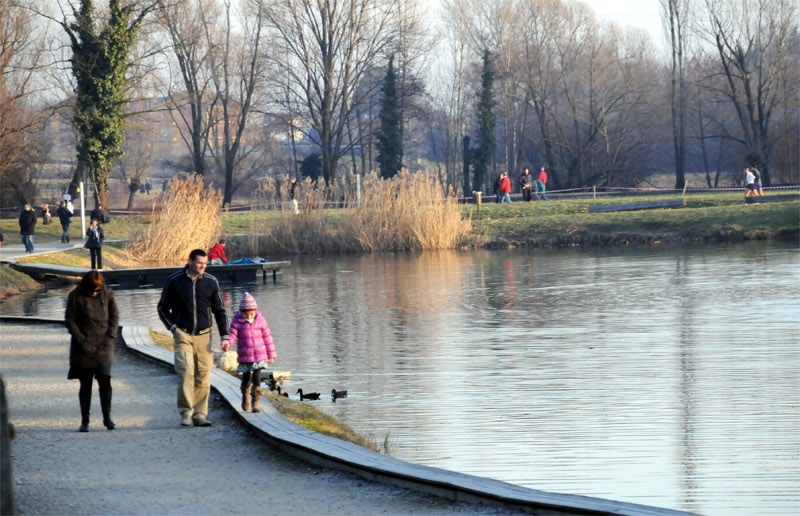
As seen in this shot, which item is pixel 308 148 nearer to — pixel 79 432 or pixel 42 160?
pixel 42 160

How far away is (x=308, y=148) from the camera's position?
13700 cm

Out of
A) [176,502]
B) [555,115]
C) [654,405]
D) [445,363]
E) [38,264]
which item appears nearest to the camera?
[176,502]

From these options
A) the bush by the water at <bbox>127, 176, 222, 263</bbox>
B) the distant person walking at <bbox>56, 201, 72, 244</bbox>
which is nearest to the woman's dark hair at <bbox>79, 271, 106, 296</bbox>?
the bush by the water at <bbox>127, 176, 222, 263</bbox>

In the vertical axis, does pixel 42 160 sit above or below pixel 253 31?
below

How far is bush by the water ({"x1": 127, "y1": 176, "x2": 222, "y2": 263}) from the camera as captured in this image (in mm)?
40719

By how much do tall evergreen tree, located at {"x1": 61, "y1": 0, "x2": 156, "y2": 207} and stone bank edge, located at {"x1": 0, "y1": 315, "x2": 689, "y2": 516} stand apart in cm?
4104

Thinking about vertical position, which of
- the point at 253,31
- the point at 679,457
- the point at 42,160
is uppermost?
the point at 253,31

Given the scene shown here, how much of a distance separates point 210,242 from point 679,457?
103 ft

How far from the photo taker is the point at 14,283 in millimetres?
33500

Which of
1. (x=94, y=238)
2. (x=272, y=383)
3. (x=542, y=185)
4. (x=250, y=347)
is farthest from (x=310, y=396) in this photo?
(x=542, y=185)

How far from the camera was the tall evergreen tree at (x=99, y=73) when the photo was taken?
51.5 m

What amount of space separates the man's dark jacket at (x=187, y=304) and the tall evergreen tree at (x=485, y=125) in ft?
214

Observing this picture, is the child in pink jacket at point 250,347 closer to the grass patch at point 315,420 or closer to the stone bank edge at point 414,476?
the stone bank edge at point 414,476

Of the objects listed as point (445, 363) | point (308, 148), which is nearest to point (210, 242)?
point (445, 363)
